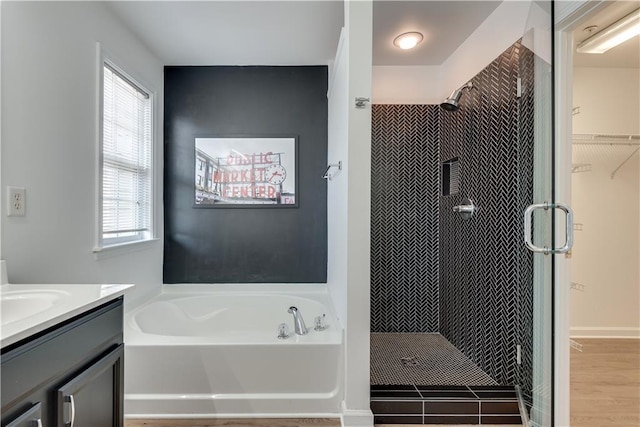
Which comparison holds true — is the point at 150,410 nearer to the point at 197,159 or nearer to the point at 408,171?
the point at 197,159

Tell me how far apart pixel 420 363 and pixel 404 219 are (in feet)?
3.99

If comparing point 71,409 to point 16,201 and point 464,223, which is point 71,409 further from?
point 464,223

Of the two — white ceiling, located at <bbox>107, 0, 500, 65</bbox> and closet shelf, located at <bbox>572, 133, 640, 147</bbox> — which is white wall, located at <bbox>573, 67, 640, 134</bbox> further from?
white ceiling, located at <bbox>107, 0, 500, 65</bbox>

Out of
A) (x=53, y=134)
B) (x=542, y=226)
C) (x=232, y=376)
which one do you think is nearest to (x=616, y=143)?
(x=542, y=226)

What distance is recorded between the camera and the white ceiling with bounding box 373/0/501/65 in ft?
7.23

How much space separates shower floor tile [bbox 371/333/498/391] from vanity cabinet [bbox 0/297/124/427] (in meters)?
1.41

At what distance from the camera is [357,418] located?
1.80 m

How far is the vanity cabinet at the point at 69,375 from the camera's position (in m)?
0.81

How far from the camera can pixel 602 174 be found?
3018 millimetres

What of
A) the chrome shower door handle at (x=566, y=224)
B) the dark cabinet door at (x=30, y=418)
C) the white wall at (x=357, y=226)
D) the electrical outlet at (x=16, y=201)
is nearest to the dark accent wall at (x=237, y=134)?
the white wall at (x=357, y=226)

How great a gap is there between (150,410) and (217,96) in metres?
2.42

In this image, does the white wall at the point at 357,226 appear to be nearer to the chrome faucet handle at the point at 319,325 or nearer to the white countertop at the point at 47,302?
the chrome faucet handle at the point at 319,325

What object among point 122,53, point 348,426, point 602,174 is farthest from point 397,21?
point 348,426

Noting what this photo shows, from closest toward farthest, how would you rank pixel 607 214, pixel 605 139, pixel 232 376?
pixel 232 376, pixel 605 139, pixel 607 214
